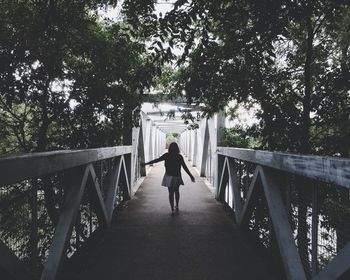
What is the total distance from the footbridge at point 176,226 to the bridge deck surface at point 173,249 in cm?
1

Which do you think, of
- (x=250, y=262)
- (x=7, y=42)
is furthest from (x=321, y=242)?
(x=7, y=42)

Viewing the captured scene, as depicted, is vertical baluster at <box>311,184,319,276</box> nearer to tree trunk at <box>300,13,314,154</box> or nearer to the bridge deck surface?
the bridge deck surface

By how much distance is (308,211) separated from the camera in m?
2.78

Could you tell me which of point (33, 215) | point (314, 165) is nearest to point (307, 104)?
point (314, 165)

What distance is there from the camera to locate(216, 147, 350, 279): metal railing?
6.84 ft

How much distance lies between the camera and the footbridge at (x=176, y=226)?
2400mm

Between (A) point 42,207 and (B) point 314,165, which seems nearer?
(B) point 314,165

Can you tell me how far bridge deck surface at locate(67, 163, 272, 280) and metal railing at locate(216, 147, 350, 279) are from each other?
1.46ft

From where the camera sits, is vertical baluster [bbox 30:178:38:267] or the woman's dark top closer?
vertical baluster [bbox 30:178:38:267]

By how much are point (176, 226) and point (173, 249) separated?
1212mm

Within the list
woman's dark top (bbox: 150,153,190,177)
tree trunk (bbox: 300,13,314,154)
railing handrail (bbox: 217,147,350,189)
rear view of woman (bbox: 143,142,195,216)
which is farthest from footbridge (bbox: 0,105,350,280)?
woman's dark top (bbox: 150,153,190,177)

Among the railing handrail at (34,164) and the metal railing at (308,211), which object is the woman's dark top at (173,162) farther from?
the railing handrail at (34,164)

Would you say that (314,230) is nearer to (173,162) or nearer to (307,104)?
(307,104)

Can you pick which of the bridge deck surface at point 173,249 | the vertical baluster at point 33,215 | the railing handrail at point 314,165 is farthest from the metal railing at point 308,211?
the vertical baluster at point 33,215
